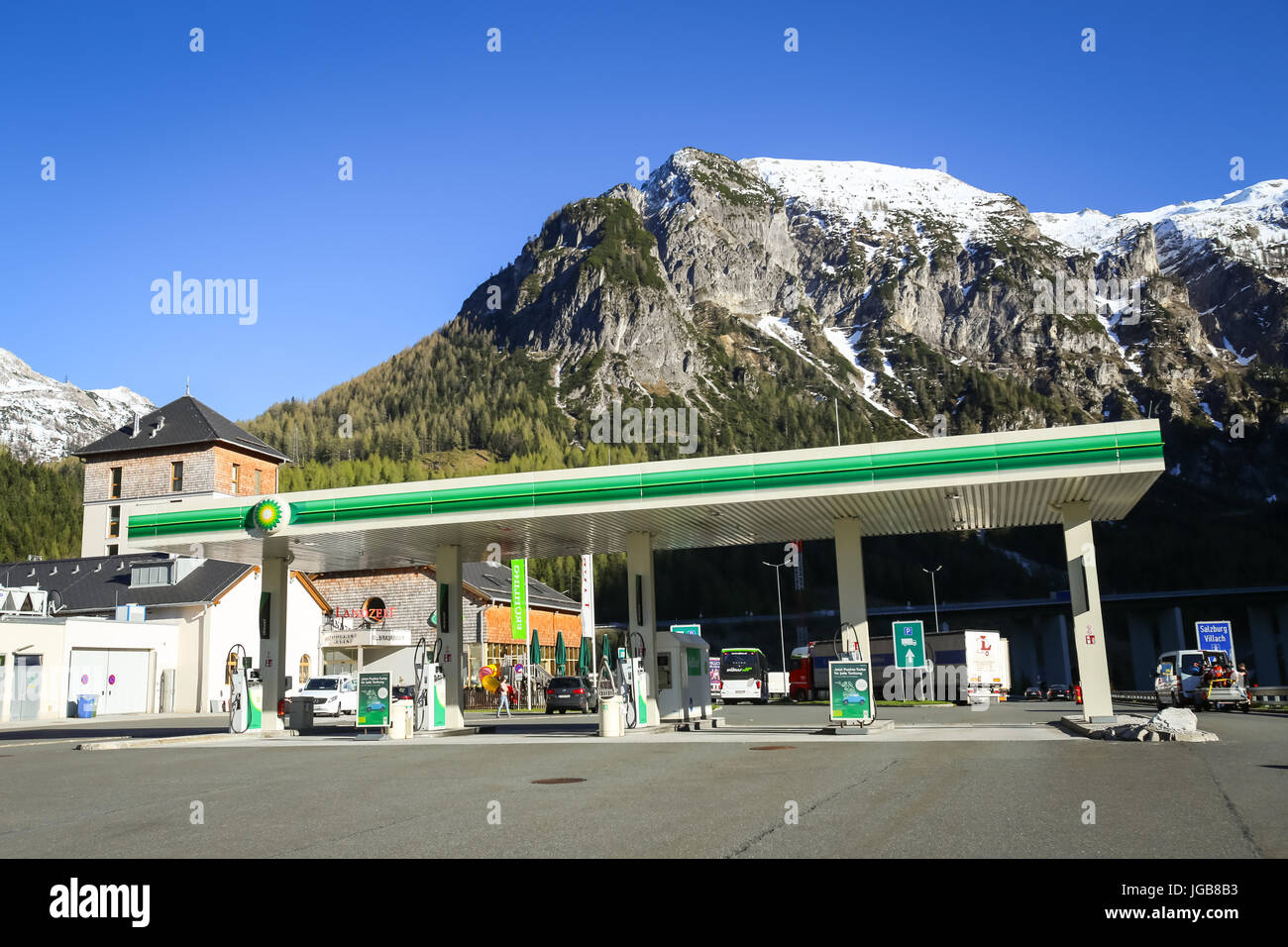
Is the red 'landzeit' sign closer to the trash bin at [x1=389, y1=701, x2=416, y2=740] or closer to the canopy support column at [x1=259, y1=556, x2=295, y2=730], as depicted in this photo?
the canopy support column at [x1=259, y1=556, x2=295, y2=730]

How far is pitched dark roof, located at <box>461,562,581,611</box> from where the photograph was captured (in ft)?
191

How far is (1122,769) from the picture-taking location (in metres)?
13.5

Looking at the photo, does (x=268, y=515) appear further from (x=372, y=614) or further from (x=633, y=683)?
(x=372, y=614)

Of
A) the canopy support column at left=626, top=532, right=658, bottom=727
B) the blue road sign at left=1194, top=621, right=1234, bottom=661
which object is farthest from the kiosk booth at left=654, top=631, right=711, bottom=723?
the blue road sign at left=1194, top=621, right=1234, bottom=661

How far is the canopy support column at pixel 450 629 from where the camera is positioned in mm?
27272

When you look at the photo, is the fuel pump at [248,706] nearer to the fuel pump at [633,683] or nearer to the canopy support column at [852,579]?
the fuel pump at [633,683]

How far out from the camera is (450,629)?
2738cm

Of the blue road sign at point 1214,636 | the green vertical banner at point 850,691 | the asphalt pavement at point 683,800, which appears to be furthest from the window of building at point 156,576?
the blue road sign at point 1214,636

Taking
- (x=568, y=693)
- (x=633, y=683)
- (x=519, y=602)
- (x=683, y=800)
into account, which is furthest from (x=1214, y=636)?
(x=683, y=800)

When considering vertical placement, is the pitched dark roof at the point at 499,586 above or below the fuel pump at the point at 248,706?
above

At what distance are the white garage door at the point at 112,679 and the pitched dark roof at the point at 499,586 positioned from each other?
16550mm

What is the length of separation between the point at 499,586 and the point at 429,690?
35.1 m
